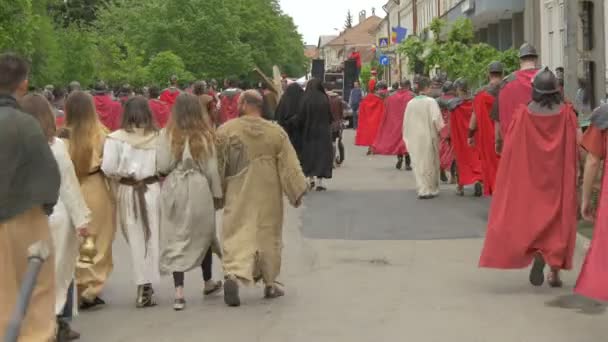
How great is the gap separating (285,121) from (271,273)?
31.6ft

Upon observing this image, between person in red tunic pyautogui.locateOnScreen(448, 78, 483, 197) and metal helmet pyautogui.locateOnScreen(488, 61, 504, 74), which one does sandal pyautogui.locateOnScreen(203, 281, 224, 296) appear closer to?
metal helmet pyautogui.locateOnScreen(488, 61, 504, 74)

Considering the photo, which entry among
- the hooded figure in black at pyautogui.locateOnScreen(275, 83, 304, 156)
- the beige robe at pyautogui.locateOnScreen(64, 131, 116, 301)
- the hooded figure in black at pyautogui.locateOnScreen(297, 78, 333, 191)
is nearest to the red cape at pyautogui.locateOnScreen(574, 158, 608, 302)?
the beige robe at pyautogui.locateOnScreen(64, 131, 116, 301)

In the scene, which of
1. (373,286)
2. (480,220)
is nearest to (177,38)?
(480,220)

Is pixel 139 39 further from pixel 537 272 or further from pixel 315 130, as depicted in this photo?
pixel 537 272

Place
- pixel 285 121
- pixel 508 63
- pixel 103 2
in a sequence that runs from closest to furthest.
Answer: pixel 285 121, pixel 508 63, pixel 103 2

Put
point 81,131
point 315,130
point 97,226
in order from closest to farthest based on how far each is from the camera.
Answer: point 81,131
point 97,226
point 315,130

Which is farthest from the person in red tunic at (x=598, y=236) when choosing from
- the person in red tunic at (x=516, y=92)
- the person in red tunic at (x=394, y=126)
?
the person in red tunic at (x=394, y=126)

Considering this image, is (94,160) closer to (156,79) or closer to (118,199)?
(118,199)

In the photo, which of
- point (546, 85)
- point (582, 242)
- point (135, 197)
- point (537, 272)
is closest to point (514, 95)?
point (582, 242)

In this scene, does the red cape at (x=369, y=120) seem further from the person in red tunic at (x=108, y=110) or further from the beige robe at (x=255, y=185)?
the beige robe at (x=255, y=185)

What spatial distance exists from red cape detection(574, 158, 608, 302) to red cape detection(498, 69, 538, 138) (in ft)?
13.2

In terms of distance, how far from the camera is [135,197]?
385 inches

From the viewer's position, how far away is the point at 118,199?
988cm

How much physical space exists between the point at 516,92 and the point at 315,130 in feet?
25.1
